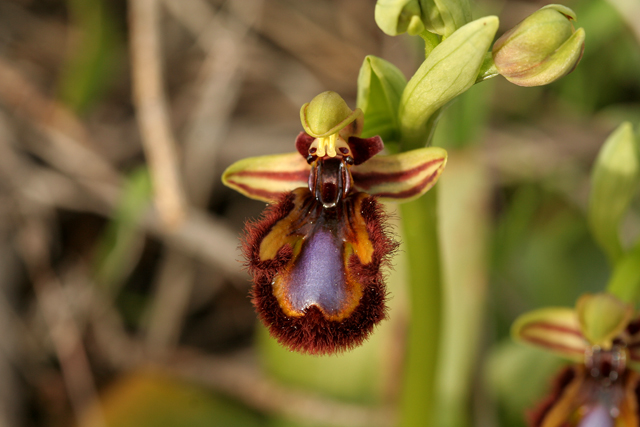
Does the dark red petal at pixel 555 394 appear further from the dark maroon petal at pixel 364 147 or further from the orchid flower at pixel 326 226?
the dark maroon petal at pixel 364 147

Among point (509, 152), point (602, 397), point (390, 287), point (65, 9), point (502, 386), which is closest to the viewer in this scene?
point (602, 397)

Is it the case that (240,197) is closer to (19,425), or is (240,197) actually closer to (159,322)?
(159,322)

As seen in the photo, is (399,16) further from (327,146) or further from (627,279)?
(627,279)

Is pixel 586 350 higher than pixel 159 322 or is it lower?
lower

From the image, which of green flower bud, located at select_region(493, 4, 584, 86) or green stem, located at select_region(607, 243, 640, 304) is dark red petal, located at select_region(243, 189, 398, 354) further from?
green stem, located at select_region(607, 243, 640, 304)

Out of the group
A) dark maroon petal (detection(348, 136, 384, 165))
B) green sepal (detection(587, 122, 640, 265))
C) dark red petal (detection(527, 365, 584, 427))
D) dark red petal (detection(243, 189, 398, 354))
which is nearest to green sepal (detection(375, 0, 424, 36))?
dark maroon petal (detection(348, 136, 384, 165))

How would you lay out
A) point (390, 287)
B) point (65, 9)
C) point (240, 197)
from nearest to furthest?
1. point (390, 287)
2. point (240, 197)
3. point (65, 9)

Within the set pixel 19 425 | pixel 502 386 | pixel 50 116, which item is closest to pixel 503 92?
pixel 502 386

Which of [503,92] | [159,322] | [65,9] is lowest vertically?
[159,322]
